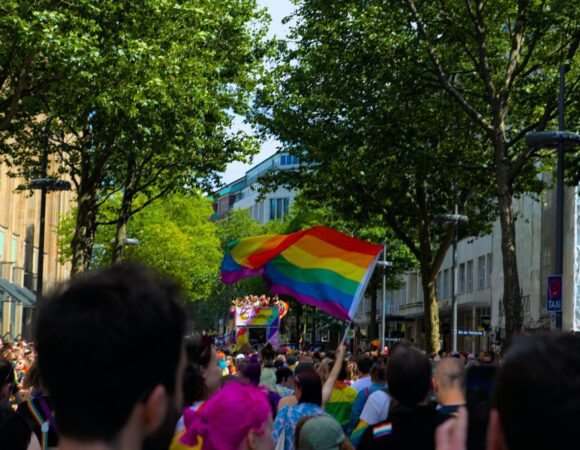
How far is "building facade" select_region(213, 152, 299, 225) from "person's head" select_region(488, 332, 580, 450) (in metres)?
125

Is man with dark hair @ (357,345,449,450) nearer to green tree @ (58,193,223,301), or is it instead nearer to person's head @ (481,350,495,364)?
person's head @ (481,350,495,364)

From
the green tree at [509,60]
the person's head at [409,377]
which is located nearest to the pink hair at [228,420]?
the person's head at [409,377]

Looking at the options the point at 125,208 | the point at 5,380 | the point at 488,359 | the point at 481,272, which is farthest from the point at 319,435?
the point at 481,272

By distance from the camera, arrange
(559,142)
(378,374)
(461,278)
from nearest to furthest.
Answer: (378,374) < (559,142) < (461,278)

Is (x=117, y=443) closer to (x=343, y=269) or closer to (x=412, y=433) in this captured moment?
(x=412, y=433)

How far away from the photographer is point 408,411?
567 cm

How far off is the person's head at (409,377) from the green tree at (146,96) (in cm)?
2046

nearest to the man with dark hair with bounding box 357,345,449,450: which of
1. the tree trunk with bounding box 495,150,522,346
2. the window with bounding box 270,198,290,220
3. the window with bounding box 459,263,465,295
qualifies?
the tree trunk with bounding box 495,150,522,346

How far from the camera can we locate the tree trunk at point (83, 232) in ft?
117

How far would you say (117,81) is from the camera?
27.5 meters

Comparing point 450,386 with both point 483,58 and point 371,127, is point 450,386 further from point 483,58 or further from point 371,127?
point 371,127

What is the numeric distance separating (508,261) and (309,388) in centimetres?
1878

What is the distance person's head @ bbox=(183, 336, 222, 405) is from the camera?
7172 millimetres

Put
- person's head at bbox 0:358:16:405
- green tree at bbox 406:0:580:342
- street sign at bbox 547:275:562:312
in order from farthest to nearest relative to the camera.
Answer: green tree at bbox 406:0:580:342 → street sign at bbox 547:275:562:312 → person's head at bbox 0:358:16:405
